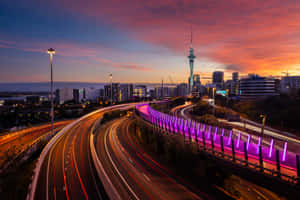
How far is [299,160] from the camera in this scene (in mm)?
12969

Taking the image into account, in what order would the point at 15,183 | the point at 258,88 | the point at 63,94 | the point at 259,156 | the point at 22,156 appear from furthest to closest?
the point at 63,94 < the point at 258,88 < the point at 22,156 < the point at 15,183 < the point at 259,156

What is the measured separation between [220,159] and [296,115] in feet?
123

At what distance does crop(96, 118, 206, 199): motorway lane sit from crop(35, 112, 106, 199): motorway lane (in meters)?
2.12

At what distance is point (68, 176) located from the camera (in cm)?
1791

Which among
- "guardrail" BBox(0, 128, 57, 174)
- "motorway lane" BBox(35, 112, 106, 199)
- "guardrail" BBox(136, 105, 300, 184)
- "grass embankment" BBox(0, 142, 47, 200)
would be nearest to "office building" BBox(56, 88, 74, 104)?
"guardrail" BBox(0, 128, 57, 174)

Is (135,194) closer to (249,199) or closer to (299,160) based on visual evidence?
(249,199)

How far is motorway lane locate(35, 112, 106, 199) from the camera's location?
15.2 metres

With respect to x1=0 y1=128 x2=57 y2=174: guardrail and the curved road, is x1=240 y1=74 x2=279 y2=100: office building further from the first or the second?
x1=0 y1=128 x2=57 y2=174: guardrail

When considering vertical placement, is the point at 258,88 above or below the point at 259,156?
above

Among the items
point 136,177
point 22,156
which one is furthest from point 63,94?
point 136,177

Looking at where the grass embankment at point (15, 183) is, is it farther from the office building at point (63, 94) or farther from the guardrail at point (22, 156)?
the office building at point (63, 94)

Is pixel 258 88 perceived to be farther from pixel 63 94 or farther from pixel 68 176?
pixel 63 94

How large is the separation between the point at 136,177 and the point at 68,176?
26.1 feet

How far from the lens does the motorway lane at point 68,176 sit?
49.8 feet
